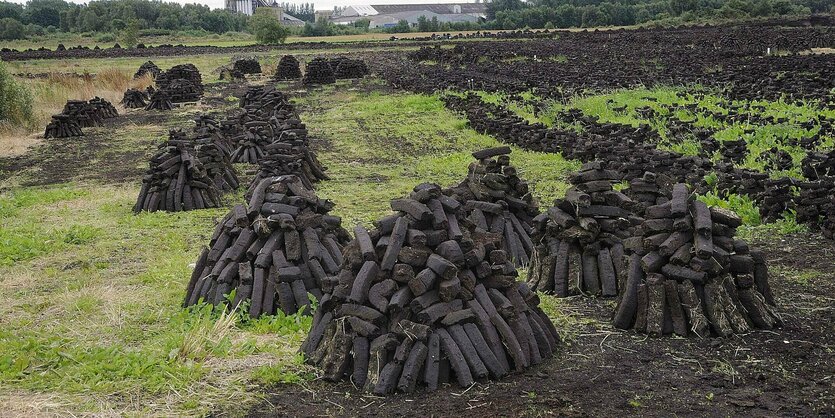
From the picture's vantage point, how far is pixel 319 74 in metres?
41.3

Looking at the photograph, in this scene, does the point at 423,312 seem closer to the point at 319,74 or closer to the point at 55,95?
the point at 55,95

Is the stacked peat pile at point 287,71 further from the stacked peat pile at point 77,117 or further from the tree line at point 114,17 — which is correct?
the tree line at point 114,17

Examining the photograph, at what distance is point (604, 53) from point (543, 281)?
4229 centimetres

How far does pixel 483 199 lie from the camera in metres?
10.3

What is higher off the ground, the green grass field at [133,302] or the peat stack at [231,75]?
the peat stack at [231,75]

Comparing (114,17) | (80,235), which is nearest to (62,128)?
(80,235)

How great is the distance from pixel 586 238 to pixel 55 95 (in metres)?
29.6

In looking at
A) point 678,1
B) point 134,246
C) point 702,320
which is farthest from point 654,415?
point 678,1

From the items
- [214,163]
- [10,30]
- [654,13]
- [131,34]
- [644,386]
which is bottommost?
[644,386]

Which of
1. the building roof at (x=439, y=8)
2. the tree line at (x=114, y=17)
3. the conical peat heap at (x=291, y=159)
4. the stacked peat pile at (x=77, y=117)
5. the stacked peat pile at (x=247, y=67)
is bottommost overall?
the stacked peat pile at (x=77, y=117)

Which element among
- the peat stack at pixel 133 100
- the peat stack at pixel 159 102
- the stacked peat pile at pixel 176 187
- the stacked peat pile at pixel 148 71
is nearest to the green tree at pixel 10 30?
the stacked peat pile at pixel 148 71

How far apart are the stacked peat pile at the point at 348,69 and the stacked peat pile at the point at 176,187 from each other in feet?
92.2

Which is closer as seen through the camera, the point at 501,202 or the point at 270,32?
the point at 501,202

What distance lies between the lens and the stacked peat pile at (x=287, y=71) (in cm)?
Answer: 4502
